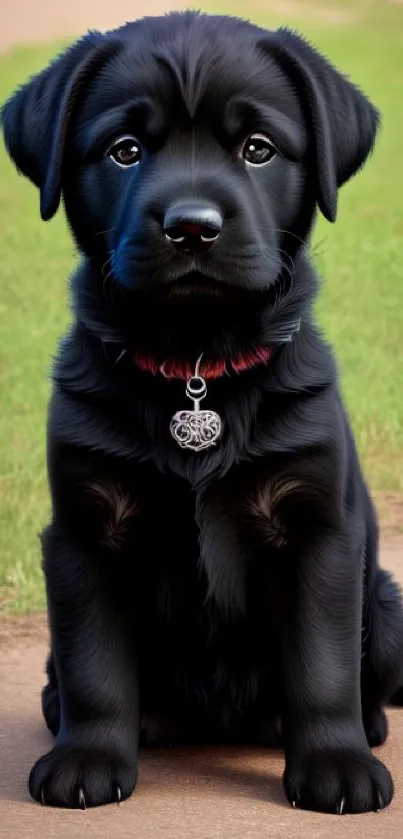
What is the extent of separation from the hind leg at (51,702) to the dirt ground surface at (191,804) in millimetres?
59

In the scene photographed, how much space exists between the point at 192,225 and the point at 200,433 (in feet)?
1.89

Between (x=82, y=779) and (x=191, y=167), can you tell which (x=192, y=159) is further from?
(x=82, y=779)

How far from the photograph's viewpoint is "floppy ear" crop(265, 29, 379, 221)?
12.2 feet

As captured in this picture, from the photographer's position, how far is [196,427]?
3.72m

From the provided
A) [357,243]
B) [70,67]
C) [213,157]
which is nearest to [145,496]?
[213,157]

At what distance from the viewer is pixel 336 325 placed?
1119 centimetres

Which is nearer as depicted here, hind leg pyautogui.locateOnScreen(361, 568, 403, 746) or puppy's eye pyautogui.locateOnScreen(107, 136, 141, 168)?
puppy's eye pyautogui.locateOnScreen(107, 136, 141, 168)

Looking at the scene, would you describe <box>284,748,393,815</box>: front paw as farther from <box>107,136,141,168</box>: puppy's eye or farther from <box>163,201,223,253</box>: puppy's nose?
<box>107,136,141,168</box>: puppy's eye

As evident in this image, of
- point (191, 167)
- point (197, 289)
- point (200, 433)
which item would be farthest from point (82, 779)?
point (191, 167)

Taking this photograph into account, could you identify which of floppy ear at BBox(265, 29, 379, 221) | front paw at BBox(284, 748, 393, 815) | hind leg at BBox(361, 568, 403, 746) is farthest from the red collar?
front paw at BBox(284, 748, 393, 815)

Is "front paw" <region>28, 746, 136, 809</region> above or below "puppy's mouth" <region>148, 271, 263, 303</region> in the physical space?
below

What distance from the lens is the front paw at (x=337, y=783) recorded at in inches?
144

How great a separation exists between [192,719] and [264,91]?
1632 mm

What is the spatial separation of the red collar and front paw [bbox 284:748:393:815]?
937 mm
